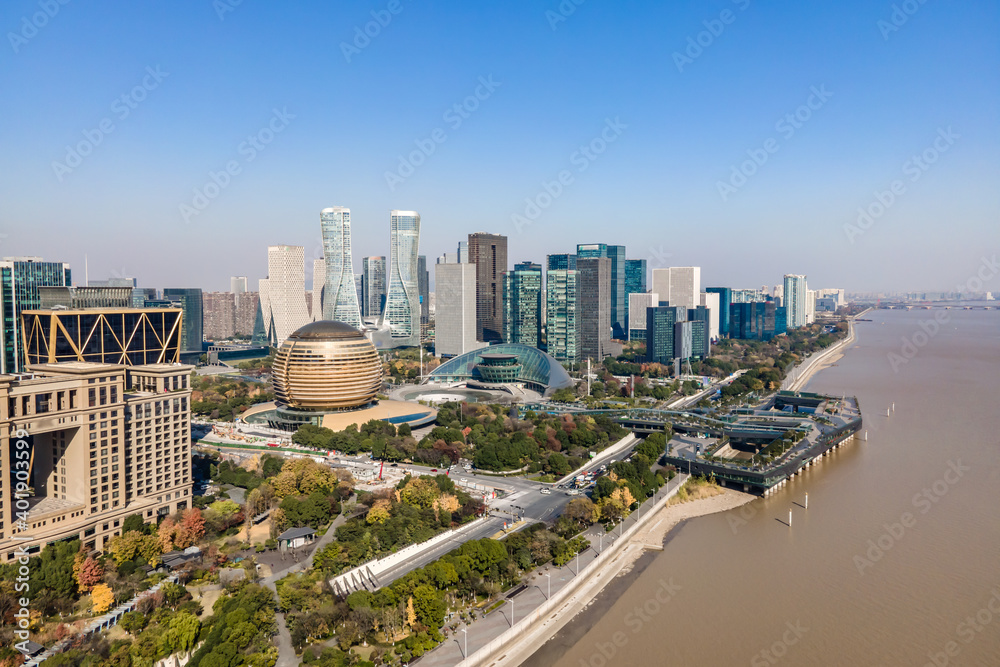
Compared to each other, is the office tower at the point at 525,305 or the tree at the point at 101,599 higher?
the office tower at the point at 525,305

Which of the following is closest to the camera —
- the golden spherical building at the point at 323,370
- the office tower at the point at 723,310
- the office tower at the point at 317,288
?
the golden spherical building at the point at 323,370

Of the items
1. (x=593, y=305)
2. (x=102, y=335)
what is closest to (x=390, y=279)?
(x=593, y=305)

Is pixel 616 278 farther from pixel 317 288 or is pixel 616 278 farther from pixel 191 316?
pixel 191 316

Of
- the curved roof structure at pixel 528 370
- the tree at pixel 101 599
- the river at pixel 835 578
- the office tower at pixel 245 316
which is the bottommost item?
the river at pixel 835 578

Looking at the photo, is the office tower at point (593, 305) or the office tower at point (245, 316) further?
the office tower at point (245, 316)

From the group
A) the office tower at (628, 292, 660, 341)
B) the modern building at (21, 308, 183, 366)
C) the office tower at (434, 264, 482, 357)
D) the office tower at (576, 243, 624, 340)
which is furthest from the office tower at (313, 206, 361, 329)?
the modern building at (21, 308, 183, 366)

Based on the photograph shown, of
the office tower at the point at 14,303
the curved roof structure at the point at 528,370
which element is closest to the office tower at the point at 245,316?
the curved roof structure at the point at 528,370

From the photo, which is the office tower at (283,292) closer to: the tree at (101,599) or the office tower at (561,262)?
the office tower at (561,262)

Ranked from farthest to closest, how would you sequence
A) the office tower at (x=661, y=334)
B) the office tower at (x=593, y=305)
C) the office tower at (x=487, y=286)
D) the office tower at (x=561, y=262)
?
1. the office tower at (x=487, y=286)
2. the office tower at (x=561, y=262)
3. the office tower at (x=593, y=305)
4. the office tower at (x=661, y=334)
